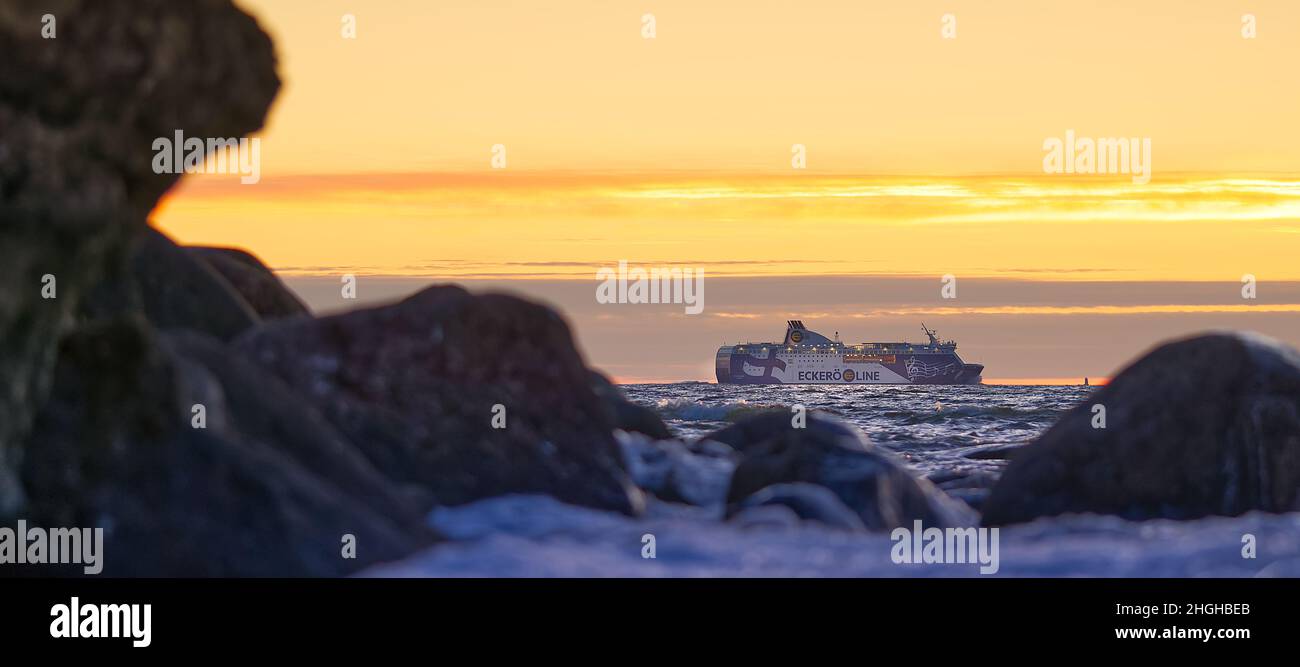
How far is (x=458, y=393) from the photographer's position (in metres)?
9.73

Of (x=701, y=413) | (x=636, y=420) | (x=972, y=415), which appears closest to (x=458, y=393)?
(x=636, y=420)

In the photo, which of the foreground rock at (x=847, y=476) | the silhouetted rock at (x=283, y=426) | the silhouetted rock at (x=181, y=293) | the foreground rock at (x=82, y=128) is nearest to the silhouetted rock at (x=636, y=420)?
the foreground rock at (x=847, y=476)

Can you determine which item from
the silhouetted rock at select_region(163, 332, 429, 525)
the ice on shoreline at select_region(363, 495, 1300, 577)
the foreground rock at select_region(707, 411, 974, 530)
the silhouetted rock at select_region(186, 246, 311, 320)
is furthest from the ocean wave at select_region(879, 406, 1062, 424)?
the silhouetted rock at select_region(163, 332, 429, 525)

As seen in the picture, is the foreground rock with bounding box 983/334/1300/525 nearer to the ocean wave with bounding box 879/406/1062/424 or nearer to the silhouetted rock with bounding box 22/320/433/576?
the silhouetted rock with bounding box 22/320/433/576

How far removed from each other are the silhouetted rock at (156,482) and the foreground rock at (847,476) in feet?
11.9

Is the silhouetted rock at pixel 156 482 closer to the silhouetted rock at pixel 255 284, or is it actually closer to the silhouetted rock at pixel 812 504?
the silhouetted rock at pixel 812 504

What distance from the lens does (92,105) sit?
6625 millimetres

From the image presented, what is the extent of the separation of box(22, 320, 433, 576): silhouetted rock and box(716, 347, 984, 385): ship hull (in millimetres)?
99127

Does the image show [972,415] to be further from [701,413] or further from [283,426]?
[283,426]

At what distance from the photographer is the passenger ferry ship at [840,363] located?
4176 inches

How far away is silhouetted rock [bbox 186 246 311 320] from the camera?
13.0 metres
